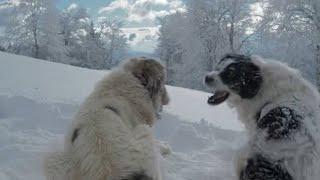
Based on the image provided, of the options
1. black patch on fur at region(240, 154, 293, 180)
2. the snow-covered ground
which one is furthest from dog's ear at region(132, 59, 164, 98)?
black patch on fur at region(240, 154, 293, 180)

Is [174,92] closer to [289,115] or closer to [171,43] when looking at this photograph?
[289,115]

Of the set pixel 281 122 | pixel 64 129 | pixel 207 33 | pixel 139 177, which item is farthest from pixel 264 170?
pixel 207 33

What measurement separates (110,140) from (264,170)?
1409mm

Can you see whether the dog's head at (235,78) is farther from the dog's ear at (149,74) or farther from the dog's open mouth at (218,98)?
the dog's ear at (149,74)

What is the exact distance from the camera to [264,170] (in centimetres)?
389

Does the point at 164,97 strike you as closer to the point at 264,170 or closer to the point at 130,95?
the point at 130,95

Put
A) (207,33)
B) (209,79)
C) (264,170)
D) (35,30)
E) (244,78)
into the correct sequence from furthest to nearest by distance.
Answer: (35,30) → (207,33) → (209,79) → (244,78) → (264,170)

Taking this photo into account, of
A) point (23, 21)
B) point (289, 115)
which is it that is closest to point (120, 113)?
point (289, 115)

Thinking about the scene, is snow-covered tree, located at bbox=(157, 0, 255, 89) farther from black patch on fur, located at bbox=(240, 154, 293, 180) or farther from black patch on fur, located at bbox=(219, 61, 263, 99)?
black patch on fur, located at bbox=(240, 154, 293, 180)

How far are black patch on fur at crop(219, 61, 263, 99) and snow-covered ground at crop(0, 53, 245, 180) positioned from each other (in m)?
1.51

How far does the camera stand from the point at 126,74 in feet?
14.1

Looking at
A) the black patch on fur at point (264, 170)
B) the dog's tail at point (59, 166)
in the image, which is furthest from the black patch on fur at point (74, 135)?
the black patch on fur at point (264, 170)

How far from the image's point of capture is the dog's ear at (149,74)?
4.35m

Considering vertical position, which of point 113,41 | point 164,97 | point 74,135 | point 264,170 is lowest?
point 113,41
